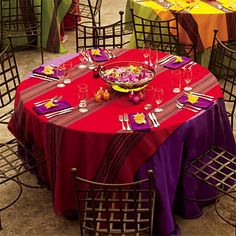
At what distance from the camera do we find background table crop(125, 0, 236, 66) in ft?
13.9

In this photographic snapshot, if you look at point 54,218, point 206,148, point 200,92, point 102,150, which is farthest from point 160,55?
point 54,218

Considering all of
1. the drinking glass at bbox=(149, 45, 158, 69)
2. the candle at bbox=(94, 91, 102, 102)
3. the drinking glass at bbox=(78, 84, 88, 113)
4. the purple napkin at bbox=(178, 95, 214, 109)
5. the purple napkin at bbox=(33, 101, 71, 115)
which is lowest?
the purple napkin at bbox=(33, 101, 71, 115)

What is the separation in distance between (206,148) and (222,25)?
190cm

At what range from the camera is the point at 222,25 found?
4285 mm

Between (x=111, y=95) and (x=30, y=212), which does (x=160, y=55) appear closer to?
(x=111, y=95)

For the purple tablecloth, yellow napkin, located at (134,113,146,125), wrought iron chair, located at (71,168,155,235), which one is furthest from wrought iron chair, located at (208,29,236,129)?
wrought iron chair, located at (71,168,155,235)

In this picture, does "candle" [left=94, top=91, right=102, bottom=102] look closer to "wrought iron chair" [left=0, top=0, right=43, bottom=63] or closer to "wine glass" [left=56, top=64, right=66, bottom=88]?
"wine glass" [left=56, top=64, right=66, bottom=88]

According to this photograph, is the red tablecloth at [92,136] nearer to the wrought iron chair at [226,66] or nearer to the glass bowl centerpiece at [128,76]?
the glass bowl centerpiece at [128,76]

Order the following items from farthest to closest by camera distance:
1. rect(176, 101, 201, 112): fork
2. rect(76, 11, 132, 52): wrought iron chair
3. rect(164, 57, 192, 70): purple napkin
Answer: rect(76, 11, 132, 52): wrought iron chair
rect(164, 57, 192, 70): purple napkin
rect(176, 101, 201, 112): fork

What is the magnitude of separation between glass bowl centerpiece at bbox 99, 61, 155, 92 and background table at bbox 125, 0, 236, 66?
1381 mm

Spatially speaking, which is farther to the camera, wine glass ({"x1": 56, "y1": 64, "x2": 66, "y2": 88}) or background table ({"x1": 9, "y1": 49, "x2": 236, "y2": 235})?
wine glass ({"x1": 56, "y1": 64, "x2": 66, "y2": 88})

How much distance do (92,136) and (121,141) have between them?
0.54 feet

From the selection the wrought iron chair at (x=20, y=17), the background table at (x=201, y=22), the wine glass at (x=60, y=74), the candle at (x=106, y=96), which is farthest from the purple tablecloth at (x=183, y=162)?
the wrought iron chair at (x=20, y=17)

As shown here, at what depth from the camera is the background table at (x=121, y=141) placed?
2.48m
